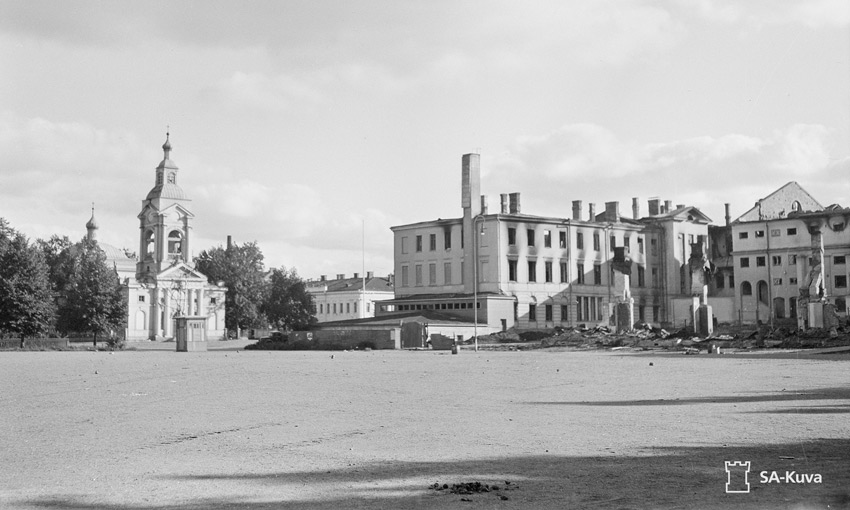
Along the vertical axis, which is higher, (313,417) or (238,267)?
(238,267)

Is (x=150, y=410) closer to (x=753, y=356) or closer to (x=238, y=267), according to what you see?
(x=753, y=356)

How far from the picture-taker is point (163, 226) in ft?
372

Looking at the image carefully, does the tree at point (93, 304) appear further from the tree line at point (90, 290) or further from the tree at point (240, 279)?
the tree at point (240, 279)

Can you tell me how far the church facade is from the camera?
11262cm

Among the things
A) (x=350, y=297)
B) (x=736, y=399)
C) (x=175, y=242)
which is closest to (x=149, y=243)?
(x=175, y=242)

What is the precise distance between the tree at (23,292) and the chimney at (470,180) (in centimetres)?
3621

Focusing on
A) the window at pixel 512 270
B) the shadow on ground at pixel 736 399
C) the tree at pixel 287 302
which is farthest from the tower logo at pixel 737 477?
the tree at pixel 287 302

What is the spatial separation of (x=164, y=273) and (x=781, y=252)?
69.7m

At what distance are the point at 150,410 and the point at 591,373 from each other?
52.6 ft

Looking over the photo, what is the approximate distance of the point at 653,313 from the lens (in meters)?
97.7

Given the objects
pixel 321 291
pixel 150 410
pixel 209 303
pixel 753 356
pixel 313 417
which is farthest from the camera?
pixel 321 291

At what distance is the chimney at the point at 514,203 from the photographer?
303 ft

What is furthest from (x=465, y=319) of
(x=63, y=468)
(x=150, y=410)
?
(x=63, y=468)

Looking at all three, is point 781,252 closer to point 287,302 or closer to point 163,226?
point 287,302
